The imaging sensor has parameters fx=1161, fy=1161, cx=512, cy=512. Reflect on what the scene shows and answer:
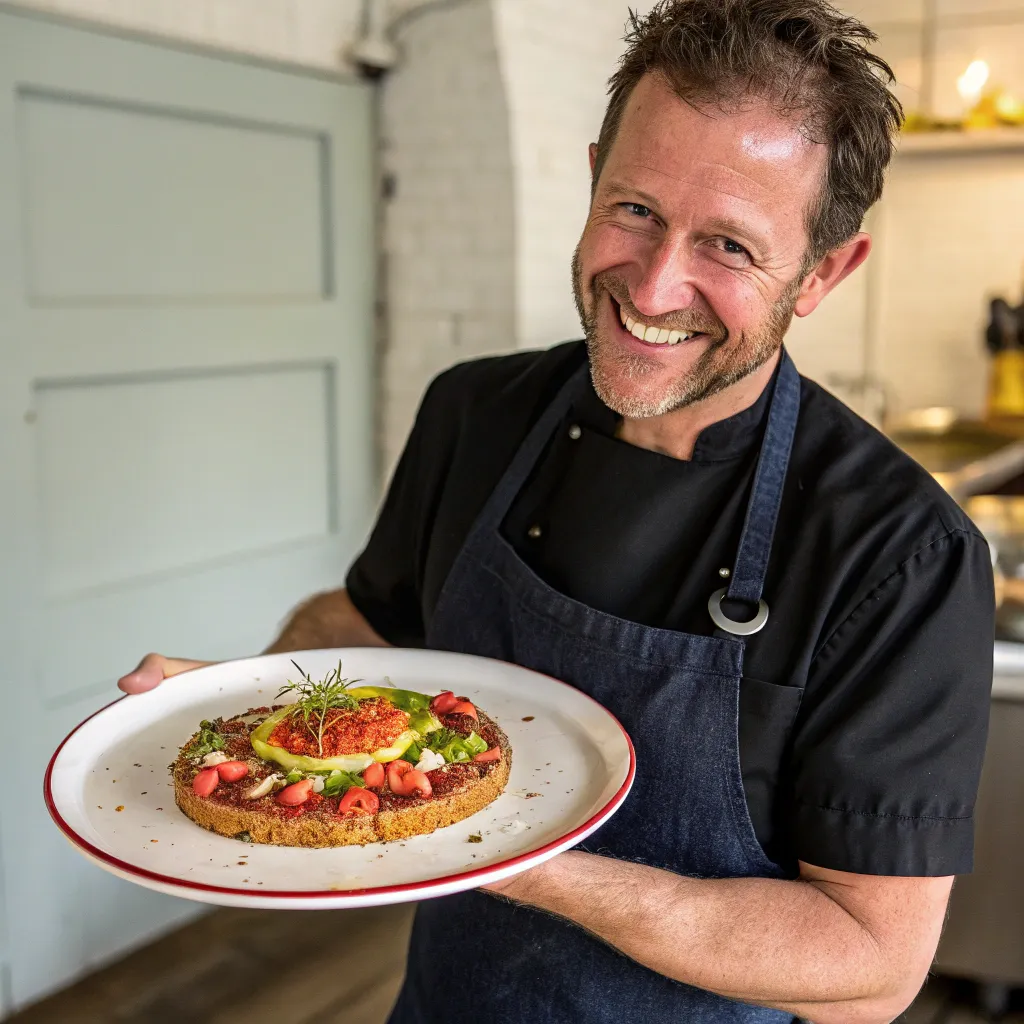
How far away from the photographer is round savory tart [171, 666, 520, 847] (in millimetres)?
1156

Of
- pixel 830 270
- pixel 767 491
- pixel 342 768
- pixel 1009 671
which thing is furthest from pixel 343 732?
pixel 1009 671

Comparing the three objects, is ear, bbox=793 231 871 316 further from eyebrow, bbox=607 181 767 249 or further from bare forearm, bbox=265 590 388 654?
bare forearm, bbox=265 590 388 654

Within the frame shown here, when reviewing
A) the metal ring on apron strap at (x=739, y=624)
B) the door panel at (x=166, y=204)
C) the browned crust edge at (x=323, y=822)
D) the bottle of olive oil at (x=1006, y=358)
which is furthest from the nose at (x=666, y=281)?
the bottle of olive oil at (x=1006, y=358)

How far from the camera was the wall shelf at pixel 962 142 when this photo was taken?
4527 millimetres

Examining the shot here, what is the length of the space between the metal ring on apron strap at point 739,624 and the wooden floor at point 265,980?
6.20 ft

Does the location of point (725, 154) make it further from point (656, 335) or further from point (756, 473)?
point (756, 473)

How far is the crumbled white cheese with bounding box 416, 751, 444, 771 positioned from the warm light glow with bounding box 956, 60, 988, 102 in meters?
4.34

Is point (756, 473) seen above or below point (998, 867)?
above

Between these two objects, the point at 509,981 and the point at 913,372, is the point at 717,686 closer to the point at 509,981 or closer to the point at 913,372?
the point at 509,981

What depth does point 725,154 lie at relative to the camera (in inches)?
50.1

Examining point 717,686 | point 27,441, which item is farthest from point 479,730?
point 27,441

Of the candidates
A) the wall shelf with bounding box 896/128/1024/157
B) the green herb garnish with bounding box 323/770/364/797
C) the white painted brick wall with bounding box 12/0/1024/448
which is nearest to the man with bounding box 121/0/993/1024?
the green herb garnish with bounding box 323/770/364/797

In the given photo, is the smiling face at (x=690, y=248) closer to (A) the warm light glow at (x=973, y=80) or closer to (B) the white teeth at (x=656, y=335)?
(B) the white teeth at (x=656, y=335)

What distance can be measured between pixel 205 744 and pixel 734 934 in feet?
1.96
